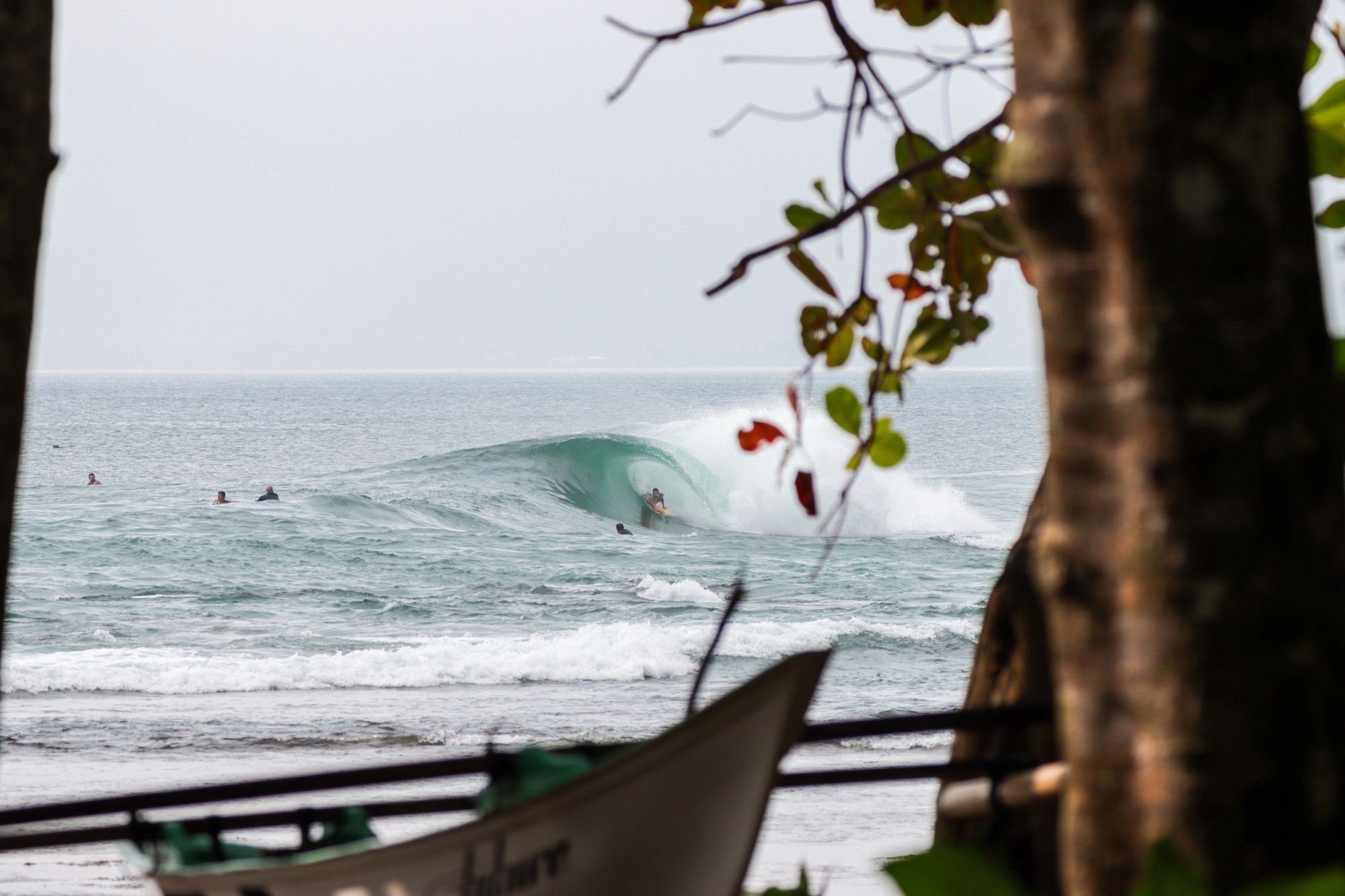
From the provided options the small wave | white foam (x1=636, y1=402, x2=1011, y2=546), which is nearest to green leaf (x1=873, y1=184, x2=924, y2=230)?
white foam (x1=636, y1=402, x2=1011, y2=546)

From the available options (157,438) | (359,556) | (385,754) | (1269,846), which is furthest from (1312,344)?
(157,438)

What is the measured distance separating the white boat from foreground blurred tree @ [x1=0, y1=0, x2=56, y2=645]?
1.47 ft

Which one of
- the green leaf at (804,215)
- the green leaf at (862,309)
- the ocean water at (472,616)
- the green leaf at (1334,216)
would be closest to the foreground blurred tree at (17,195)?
the ocean water at (472,616)

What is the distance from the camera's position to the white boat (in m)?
1.00

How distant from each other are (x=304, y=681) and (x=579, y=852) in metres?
13.2

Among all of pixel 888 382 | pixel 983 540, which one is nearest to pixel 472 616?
pixel 983 540

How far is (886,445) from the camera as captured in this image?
1.53 metres

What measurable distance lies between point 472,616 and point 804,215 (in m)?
16.7

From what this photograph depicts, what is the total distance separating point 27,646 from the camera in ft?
49.1

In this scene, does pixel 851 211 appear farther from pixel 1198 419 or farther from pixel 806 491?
pixel 1198 419

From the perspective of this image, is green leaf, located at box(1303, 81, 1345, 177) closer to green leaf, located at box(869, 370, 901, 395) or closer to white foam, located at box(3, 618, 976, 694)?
green leaf, located at box(869, 370, 901, 395)

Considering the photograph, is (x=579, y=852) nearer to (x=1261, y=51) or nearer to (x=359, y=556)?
(x=1261, y=51)

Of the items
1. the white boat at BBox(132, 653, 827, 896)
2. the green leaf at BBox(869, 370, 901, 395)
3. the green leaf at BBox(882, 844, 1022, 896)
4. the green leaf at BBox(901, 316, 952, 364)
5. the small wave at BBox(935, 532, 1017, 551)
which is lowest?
the small wave at BBox(935, 532, 1017, 551)

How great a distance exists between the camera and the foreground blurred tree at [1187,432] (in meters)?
0.68
